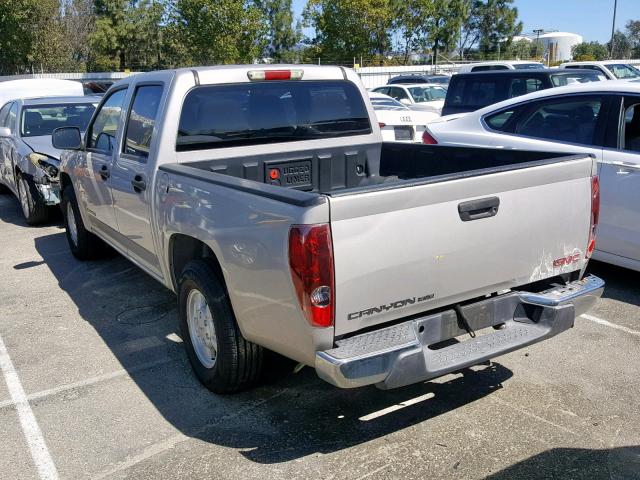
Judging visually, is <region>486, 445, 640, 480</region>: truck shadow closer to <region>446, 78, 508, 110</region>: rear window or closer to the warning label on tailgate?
the warning label on tailgate

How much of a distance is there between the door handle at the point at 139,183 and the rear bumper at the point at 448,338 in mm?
2151

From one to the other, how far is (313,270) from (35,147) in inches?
287

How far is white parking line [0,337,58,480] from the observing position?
3439 millimetres

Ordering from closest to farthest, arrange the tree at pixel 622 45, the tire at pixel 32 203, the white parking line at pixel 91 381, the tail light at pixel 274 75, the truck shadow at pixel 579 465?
the truck shadow at pixel 579 465
the white parking line at pixel 91 381
the tail light at pixel 274 75
the tire at pixel 32 203
the tree at pixel 622 45

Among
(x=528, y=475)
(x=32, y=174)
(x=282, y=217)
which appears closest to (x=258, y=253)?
(x=282, y=217)

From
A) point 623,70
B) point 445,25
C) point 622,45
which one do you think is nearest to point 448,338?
point 623,70

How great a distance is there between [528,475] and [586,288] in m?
1.16

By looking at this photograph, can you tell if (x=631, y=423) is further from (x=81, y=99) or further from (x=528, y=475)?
(x=81, y=99)

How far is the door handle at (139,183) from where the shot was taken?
459 centimetres

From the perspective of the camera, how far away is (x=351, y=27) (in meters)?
48.4

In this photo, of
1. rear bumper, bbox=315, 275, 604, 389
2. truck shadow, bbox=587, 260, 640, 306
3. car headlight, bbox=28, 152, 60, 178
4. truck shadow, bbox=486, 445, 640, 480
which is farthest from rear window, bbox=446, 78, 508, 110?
truck shadow, bbox=486, 445, 640, 480

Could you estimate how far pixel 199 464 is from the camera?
11.2 ft

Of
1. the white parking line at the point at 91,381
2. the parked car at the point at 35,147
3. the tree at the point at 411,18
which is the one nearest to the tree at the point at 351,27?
the tree at the point at 411,18

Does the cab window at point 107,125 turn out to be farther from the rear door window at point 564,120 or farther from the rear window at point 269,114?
the rear door window at point 564,120
